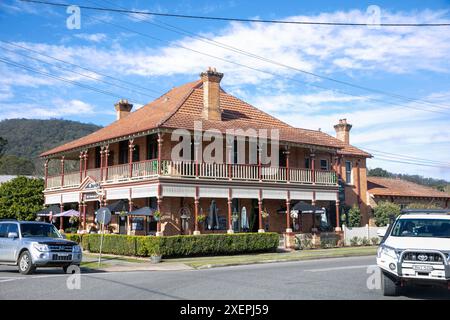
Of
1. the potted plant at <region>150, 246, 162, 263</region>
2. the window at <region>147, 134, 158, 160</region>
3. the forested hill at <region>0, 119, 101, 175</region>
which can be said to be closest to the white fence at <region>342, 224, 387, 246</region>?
the window at <region>147, 134, 158, 160</region>

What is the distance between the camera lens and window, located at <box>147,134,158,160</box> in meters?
31.6

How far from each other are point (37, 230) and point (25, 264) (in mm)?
1508

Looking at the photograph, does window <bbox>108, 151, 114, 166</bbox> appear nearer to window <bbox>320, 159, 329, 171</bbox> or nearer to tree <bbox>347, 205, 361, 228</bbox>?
window <bbox>320, 159, 329, 171</bbox>

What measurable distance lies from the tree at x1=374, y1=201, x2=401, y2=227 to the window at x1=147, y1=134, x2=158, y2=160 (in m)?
19.2

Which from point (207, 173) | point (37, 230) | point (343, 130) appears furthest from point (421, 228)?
point (343, 130)

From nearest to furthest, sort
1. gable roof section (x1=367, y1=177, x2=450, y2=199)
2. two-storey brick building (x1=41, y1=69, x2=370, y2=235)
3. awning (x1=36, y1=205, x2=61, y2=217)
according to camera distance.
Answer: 1. two-storey brick building (x1=41, y1=69, x2=370, y2=235)
2. awning (x1=36, y1=205, x2=61, y2=217)
3. gable roof section (x1=367, y1=177, x2=450, y2=199)

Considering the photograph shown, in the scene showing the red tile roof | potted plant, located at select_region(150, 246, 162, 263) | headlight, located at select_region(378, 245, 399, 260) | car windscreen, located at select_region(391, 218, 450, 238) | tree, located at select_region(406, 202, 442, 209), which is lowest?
potted plant, located at select_region(150, 246, 162, 263)

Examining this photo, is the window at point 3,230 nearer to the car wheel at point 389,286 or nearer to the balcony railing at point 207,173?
the balcony railing at point 207,173

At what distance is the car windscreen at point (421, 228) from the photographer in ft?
39.0

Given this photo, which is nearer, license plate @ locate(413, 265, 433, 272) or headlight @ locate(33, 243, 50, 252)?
license plate @ locate(413, 265, 433, 272)

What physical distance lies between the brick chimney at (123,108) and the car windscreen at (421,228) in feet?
100

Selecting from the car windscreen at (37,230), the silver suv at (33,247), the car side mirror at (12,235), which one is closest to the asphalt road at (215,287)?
the silver suv at (33,247)
